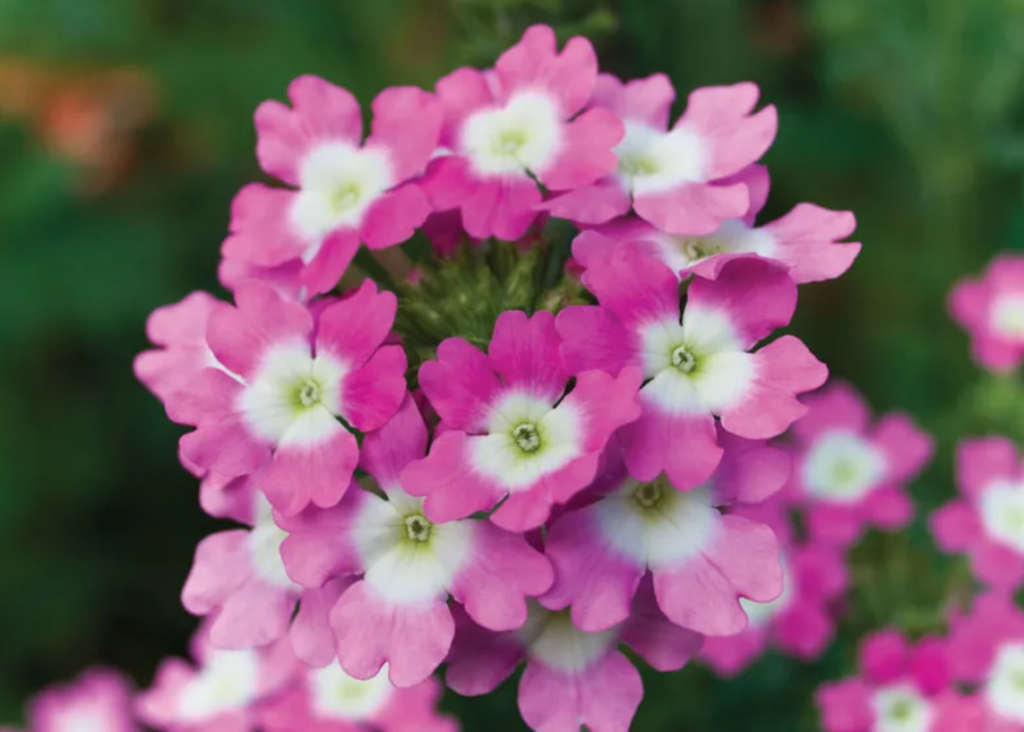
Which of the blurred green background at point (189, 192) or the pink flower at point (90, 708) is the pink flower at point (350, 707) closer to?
the pink flower at point (90, 708)

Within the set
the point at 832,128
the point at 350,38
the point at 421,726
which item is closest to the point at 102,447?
the point at 350,38

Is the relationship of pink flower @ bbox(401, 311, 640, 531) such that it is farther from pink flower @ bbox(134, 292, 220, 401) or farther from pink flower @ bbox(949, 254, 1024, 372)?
pink flower @ bbox(949, 254, 1024, 372)

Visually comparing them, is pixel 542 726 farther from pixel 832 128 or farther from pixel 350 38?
pixel 350 38

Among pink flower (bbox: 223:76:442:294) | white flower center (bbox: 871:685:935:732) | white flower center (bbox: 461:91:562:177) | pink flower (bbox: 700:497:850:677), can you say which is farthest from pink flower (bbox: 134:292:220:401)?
white flower center (bbox: 871:685:935:732)

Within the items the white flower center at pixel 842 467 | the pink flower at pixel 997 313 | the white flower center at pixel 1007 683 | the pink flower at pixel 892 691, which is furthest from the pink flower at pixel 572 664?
the pink flower at pixel 997 313

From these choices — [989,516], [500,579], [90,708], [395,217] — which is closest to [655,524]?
[500,579]

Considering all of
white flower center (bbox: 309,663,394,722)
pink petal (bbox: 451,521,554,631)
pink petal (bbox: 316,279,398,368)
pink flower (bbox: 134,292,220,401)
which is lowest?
white flower center (bbox: 309,663,394,722)

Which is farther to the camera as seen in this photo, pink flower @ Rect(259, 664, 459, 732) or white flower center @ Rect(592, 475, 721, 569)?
pink flower @ Rect(259, 664, 459, 732)
